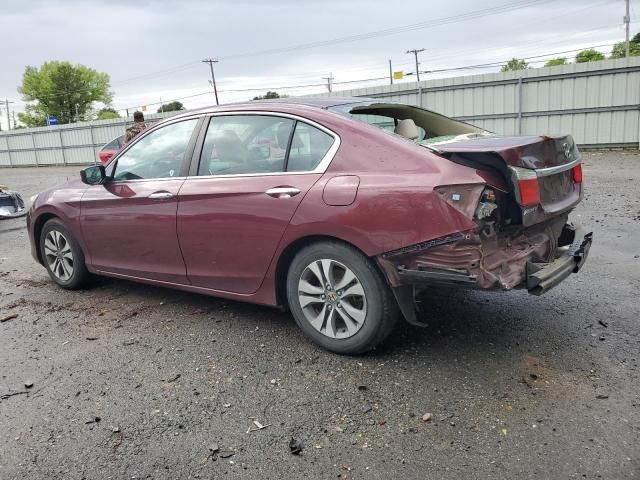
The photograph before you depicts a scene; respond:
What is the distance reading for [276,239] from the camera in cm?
374

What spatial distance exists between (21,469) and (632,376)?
3.21 m

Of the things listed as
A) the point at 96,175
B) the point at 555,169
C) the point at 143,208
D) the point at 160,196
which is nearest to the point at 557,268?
the point at 555,169

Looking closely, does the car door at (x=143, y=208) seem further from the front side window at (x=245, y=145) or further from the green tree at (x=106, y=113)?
the green tree at (x=106, y=113)

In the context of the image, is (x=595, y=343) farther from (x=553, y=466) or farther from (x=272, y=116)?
(x=272, y=116)

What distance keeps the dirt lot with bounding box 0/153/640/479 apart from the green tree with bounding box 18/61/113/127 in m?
107

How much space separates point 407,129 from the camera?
409 centimetres

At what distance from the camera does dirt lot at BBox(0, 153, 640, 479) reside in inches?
103

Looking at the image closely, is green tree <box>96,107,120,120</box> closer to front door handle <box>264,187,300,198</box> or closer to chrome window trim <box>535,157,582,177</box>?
front door handle <box>264,187,300,198</box>

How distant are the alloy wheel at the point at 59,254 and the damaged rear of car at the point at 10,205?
394 cm

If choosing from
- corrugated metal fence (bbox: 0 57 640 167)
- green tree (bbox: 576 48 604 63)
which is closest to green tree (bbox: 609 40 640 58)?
green tree (bbox: 576 48 604 63)

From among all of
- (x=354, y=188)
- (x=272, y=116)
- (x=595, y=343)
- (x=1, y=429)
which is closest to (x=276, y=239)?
(x=354, y=188)

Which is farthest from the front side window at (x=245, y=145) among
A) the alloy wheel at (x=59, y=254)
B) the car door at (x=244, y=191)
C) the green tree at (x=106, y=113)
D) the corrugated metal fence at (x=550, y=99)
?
the green tree at (x=106, y=113)

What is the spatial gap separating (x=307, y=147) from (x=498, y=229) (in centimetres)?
133

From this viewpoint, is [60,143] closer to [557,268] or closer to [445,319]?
[445,319]
